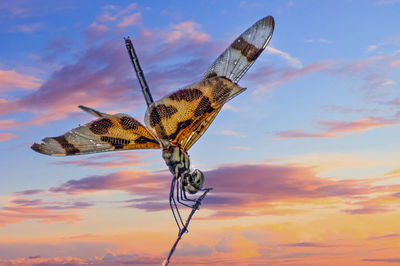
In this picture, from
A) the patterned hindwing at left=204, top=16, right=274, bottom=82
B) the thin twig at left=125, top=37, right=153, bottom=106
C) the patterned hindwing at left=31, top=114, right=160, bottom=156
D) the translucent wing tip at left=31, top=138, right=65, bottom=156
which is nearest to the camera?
the patterned hindwing at left=31, top=114, right=160, bottom=156

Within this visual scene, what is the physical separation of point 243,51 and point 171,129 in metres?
2.52

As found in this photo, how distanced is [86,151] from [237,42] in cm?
378

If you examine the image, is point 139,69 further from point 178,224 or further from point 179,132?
point 178,224

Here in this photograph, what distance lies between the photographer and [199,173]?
10391 millimetres

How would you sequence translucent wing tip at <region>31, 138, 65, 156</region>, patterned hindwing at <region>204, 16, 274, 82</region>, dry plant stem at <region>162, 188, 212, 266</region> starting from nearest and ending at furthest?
dry plant stem at <region>162, 188, 212, 266</region>
translucent wing tip at <region>31, 138, 65, 156</region>
patterned hindwing at <region>204, 16, 274, 82</region>

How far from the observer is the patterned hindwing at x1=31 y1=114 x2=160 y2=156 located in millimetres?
10242

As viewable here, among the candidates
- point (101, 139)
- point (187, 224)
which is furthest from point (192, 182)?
point (101, 139)

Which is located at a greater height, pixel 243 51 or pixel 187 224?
pixel 243 51

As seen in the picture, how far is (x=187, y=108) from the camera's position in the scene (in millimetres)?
9891

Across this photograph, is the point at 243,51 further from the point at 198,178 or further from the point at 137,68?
the point at 198,178

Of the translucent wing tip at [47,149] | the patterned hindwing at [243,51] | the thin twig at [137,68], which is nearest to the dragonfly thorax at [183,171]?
the thin twig at [137,68]

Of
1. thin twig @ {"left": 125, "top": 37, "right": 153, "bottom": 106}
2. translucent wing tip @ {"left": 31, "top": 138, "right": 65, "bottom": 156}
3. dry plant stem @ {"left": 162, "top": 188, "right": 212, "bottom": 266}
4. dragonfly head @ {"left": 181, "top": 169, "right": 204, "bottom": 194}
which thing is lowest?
dry plant stem @ {"left": 162, "top": 188, "right": 212, "bottom": 266}

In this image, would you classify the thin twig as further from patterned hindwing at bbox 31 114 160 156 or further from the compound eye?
the compound eye

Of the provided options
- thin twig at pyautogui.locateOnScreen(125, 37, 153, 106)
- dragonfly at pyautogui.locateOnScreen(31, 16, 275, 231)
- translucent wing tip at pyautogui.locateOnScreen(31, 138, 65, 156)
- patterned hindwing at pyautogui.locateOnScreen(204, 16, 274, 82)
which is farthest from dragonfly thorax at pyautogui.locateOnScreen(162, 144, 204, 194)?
patterned hindwing at pyautogui.locateOnScreen(204, 16, 274, 82)
